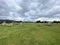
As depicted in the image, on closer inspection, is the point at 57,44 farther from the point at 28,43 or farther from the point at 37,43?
the point at 28,43

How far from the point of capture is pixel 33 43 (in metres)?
35.2

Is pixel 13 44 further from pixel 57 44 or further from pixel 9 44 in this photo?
pixel 57 44

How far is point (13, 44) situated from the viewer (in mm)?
35375

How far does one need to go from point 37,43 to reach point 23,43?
13.6 ft

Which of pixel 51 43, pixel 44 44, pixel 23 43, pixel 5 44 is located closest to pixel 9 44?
pixel 5 44

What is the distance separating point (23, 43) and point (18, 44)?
152 cm

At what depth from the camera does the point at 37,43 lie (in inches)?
1387

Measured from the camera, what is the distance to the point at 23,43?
117 ft

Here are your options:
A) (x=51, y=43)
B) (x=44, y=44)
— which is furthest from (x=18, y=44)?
(x=51, y=43)

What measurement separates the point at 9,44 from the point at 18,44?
2718 millimetres

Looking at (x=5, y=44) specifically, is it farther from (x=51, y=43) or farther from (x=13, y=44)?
(x=51, y=43)

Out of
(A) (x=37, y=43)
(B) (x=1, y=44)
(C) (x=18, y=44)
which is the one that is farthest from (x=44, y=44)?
(B) (x=1, y=44)

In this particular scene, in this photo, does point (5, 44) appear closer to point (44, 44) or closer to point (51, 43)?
point (44, 44)

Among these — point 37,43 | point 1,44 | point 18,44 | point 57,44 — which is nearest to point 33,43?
point 37,43
